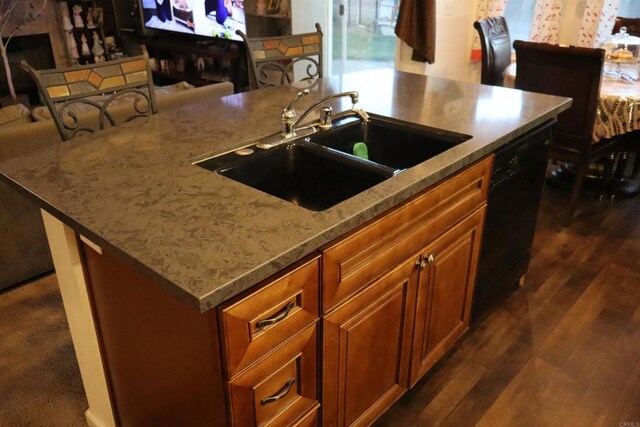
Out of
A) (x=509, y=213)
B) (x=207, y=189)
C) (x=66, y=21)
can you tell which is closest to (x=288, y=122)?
(x=207, y=189)

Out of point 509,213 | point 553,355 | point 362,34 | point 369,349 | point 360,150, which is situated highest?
point 362,34

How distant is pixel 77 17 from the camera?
5703 mm

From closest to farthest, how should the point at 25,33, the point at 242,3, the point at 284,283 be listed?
the point at 284,283 < the point at 242,3 < the point at 25,33

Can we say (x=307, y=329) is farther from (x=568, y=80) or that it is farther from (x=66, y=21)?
(x=66, y=21)

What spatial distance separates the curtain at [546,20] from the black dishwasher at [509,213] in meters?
2.55

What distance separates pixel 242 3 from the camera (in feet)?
15.1

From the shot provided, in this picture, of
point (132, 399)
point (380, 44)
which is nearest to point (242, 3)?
point (380, 44)

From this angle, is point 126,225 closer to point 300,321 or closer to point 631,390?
point 300,321

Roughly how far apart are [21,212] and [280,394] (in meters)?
1.82

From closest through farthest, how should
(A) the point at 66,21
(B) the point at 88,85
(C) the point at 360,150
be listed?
(C) the point at 360,150 < (B) the point at 88,85 < (A) the point at 66,21

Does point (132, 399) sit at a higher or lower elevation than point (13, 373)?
higher

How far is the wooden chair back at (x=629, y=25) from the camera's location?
145 inches

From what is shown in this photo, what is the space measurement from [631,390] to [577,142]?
149 cm

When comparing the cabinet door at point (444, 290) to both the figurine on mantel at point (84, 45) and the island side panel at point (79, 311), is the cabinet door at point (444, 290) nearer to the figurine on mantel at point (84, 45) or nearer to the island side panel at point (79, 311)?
the island side panel at point (79, 311)
